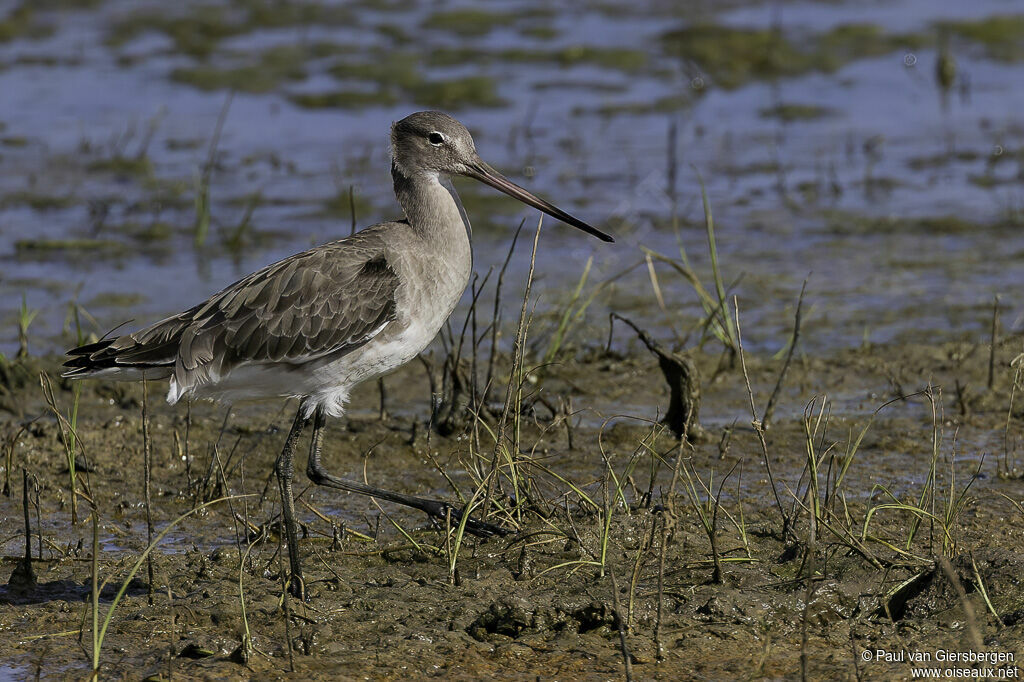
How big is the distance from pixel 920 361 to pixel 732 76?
24.2 ft

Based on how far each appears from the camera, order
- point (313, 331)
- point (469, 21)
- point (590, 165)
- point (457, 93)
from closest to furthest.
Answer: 1. point (313, 331)
2. point (590, 165)
3. point (457, 93)
4. point (469, 21)

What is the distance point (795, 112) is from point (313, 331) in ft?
27.7

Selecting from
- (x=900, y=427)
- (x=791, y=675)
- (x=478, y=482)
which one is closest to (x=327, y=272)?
(x=478, y=482)

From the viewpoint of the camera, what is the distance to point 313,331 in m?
5.71

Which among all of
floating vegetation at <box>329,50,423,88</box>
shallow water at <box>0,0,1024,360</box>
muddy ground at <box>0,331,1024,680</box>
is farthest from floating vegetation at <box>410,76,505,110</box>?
muddy ground at <box>0,331,1024,680</box>

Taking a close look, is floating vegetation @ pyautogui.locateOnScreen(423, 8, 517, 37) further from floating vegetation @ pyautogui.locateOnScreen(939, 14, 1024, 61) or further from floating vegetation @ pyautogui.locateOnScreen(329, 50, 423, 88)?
floating vegetation @ pyautogui.locateOnScreen(939, 14, 1024, 61)

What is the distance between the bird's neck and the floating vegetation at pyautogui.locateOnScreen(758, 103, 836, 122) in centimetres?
752

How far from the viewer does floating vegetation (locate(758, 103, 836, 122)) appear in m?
13.1

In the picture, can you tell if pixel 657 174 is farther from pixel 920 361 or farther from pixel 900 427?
pixel 900 427

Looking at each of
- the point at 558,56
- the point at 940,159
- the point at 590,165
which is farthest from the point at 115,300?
the point at 558,56

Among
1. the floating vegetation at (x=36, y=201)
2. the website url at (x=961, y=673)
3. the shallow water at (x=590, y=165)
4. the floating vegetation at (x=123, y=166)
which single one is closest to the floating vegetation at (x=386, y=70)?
the shallow water at (x=590, y=165)

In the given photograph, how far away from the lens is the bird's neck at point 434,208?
19.5 ft

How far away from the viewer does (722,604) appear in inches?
192

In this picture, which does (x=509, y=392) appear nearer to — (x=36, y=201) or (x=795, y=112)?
(x=36, y=201)
